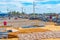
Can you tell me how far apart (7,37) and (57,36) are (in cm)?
234

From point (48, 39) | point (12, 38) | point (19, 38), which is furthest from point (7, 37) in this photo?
point (48, 39)

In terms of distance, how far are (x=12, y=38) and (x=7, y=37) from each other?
0.24 m

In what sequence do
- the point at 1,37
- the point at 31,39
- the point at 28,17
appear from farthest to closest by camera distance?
the point at 28,17, the point at 1,37, the point at 31,39

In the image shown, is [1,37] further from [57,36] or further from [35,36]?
[57,36]

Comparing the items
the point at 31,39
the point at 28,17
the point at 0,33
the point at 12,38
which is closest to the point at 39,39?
the point at 31,39

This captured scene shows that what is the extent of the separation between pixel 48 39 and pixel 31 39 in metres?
0.81

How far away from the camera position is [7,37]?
24.6 ft

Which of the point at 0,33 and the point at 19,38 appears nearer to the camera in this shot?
the point at 19,38

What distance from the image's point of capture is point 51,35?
310 inches

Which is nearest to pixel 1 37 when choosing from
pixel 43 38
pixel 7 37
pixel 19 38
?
pixel 7 37

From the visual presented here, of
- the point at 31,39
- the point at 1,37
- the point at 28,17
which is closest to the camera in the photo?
the point at 31,39

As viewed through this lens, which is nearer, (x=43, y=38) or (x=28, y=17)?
(x=43, y=38)

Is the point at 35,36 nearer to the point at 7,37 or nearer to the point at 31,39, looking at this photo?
the point at 31,39

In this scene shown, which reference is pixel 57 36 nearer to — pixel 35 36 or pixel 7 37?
pixel 35 36
